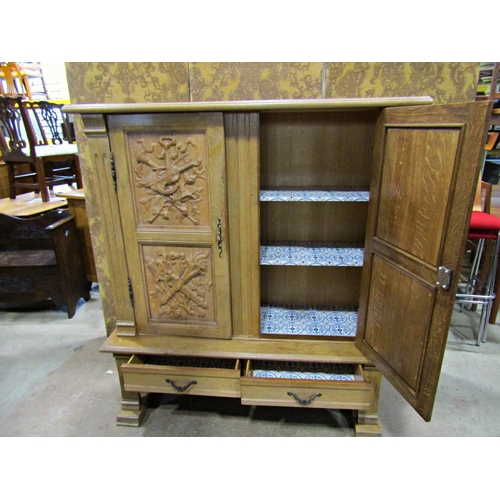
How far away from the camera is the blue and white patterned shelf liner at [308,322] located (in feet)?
5.54

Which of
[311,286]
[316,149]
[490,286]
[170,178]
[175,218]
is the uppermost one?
→ [316,149]

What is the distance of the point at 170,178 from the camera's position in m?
1.41

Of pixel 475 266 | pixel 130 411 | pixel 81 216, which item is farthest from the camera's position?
pixel 81 216

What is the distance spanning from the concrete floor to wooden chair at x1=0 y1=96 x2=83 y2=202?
6.59 feet

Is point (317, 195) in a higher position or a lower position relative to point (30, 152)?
lower

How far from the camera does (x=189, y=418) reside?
177 centimetres

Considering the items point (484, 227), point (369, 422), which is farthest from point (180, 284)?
point (484, 227)

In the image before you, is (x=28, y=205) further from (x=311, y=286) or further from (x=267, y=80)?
(x=311, y=286)

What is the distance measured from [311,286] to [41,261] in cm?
216

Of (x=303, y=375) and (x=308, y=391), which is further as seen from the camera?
(x=303, y=375)

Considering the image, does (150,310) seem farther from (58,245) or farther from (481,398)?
(481,398)

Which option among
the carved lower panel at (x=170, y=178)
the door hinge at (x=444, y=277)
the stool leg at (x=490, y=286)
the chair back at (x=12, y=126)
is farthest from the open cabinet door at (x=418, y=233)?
the chair back at (x=12, y=126)

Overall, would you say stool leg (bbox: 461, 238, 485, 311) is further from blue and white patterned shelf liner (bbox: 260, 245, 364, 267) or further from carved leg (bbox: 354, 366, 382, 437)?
carved leg (bbox: 354, 366, 382, 437)

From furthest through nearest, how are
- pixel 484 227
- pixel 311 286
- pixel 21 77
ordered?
pixel 21 77 → pixel 484 227 → pixel 311 286
